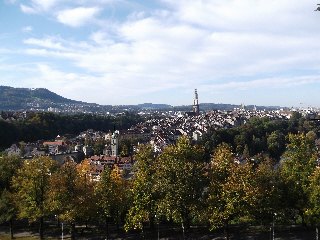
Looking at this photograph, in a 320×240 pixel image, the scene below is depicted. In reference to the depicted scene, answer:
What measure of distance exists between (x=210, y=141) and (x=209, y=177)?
4687 centimetres

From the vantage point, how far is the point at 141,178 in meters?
16.9

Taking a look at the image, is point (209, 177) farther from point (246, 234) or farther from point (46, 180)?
point (46, 180)

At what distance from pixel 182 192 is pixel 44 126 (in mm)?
82746

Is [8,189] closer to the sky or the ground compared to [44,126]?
closer to the ground

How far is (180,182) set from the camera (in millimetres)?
16031

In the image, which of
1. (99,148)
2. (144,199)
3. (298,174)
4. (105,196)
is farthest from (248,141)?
(105,196)

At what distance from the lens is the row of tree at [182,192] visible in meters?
15.6

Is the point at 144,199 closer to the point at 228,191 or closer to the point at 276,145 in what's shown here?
the point at 228,191

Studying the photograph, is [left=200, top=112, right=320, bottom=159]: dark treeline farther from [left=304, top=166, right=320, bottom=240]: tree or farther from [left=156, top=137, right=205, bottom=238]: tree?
[left=156, top=137, right=205, bottom=238]: tree

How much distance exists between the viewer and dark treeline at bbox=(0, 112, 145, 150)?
74.6 metres

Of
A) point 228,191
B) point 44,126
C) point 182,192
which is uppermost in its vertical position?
point 44,126

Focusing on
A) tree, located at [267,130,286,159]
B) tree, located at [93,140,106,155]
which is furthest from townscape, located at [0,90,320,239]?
tree, located at [267,130,286,159]

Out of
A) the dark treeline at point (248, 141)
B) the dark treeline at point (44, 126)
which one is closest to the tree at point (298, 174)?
the dark treeline at point (248, 141)

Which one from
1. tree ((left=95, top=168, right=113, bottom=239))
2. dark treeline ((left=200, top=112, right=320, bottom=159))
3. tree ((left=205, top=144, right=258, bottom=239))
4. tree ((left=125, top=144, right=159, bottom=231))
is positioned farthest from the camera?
dark treeline ((left=200, top=112, right=320, bottom=159))
